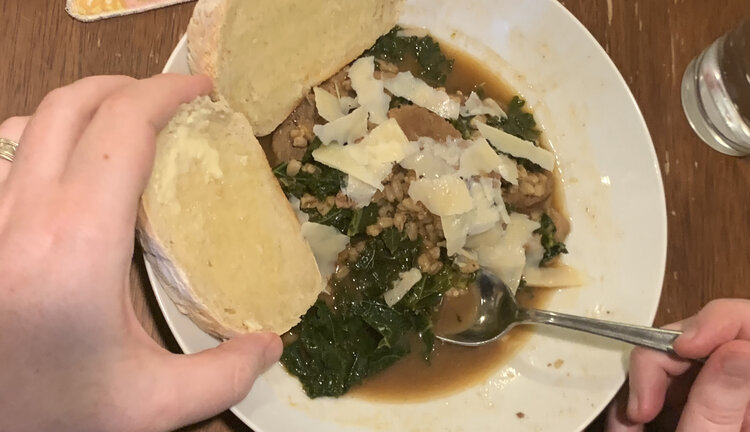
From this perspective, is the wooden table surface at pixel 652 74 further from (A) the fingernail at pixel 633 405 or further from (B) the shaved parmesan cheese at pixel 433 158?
(B) the shaved parmesan cheese at pixel 433 158

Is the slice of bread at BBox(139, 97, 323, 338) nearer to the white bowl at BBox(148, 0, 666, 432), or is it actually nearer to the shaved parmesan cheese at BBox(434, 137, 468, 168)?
the white bowl at BBox(148, 0, 666, 432)

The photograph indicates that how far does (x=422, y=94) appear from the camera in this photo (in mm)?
2410

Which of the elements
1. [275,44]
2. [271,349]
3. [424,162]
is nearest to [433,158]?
[424,162]

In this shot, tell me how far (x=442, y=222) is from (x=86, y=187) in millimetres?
1298

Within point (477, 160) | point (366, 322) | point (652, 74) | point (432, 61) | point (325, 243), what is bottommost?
point (366, 322)

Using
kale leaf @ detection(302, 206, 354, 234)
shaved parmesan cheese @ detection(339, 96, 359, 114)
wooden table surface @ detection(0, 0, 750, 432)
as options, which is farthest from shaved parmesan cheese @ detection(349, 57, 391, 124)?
wooden table surface @ detection(0, 0, 750, 432)

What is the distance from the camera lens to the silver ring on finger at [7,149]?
1.50 metres

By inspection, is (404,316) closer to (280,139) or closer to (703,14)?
(280,139)

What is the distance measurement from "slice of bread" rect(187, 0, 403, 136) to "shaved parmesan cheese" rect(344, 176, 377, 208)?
0.39m

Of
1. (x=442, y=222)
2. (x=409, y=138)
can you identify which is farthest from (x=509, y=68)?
(x=442, y=222)

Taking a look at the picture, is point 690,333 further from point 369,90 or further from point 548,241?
point 369,90

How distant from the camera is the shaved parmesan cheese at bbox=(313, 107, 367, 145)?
2.20 m

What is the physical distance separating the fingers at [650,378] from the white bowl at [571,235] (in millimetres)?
146

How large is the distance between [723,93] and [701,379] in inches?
55.0
